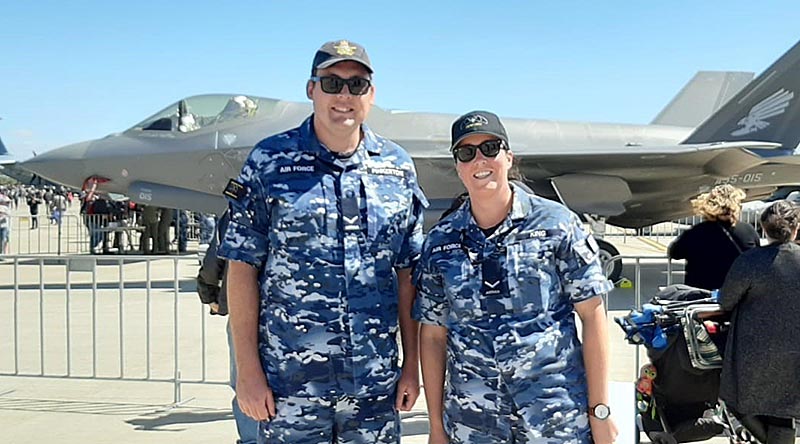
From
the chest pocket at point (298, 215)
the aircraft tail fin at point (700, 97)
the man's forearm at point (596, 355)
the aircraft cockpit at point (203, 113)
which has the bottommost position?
the man's forearm at point (596, 355)

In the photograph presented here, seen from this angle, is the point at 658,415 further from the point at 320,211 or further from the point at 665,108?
the point at 665,108

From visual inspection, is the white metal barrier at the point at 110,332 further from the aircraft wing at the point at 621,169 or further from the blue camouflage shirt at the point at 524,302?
the aircraft wing at the point at 621,169

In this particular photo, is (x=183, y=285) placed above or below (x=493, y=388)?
below

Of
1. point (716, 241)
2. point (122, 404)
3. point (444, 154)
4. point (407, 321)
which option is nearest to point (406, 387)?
point (407, 321)

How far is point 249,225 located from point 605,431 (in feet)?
4.61

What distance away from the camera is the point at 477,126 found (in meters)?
2.25

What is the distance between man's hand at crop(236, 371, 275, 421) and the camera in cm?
238

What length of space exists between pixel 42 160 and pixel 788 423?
13.0 meters

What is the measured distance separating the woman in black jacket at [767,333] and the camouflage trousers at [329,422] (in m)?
1.91

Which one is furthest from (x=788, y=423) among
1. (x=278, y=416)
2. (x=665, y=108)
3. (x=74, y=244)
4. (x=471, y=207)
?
(x=74, y=244)

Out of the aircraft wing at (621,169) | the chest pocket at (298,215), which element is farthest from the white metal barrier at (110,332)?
the aircraft wing at (621,169)

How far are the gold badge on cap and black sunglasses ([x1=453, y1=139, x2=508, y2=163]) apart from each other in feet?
1.70

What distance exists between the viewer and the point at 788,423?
11.1ft

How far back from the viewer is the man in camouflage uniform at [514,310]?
7.26ft
